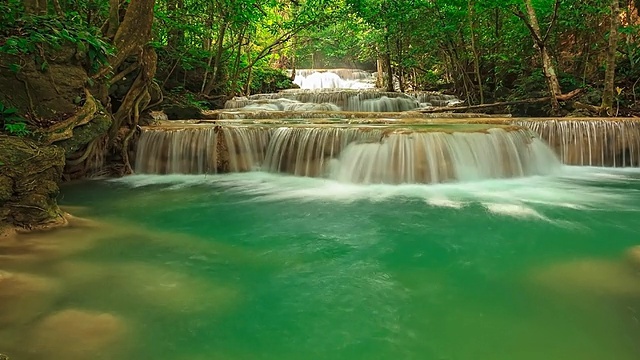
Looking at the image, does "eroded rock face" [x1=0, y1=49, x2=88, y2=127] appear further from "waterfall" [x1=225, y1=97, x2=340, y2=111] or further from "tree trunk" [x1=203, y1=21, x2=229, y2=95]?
"waterfall" [x1=225, y1=97, x2=340, y2=111]

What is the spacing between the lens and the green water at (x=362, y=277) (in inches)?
103

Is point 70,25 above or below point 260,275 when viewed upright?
above

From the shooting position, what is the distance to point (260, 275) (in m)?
3.65

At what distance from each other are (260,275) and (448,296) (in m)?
1.45

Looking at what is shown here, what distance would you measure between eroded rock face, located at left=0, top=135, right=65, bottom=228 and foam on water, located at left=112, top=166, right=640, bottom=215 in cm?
267

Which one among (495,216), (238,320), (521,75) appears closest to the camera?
(238,320)

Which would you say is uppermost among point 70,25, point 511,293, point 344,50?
point 344,50

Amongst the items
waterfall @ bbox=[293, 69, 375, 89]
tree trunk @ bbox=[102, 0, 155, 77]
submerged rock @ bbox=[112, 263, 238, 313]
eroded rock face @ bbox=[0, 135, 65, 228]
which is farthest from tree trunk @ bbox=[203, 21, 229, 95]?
waterfall @ bbox=[293, 69, 375, 89]

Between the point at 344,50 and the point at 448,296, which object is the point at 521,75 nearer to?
the point at 344,50

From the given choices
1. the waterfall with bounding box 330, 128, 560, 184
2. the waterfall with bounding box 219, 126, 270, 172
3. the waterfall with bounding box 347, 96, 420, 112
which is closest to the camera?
the waterfall with bounding box 330, 128, 560, 184

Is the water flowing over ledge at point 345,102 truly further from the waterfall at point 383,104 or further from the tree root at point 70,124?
the tree root at point 70,124

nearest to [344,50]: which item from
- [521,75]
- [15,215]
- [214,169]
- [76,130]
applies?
[521,75]

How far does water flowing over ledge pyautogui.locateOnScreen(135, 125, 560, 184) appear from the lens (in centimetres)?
775

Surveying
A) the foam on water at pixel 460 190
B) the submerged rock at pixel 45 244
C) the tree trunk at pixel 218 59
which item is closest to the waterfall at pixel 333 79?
the tree trunk at pixel 218 59
